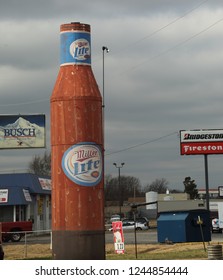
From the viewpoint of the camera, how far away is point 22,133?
52000 millimetres

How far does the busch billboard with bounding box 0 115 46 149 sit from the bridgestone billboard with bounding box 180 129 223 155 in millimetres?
11974

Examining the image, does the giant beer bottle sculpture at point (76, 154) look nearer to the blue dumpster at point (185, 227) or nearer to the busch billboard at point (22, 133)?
the blue dumpster at point (185, 227)

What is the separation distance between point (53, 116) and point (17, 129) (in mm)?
33485

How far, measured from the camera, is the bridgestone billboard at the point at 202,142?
2051 inches

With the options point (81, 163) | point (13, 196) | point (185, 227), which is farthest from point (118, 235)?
point (13, 196)

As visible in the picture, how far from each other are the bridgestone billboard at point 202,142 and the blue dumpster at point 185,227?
1688 centimetres

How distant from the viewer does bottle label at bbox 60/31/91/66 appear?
62.7 feet

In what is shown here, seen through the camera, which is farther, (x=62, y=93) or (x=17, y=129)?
(x=17, y=129)

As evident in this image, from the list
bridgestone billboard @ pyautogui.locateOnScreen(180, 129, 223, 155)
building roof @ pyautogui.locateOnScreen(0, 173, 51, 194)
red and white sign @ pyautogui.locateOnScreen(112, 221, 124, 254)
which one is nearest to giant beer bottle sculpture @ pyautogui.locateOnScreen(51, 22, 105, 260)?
red and white sign @ pyautogui.locateOnScreen(112, 221, 124, 254)

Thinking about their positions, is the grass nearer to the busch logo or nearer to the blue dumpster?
the blue dumpster
